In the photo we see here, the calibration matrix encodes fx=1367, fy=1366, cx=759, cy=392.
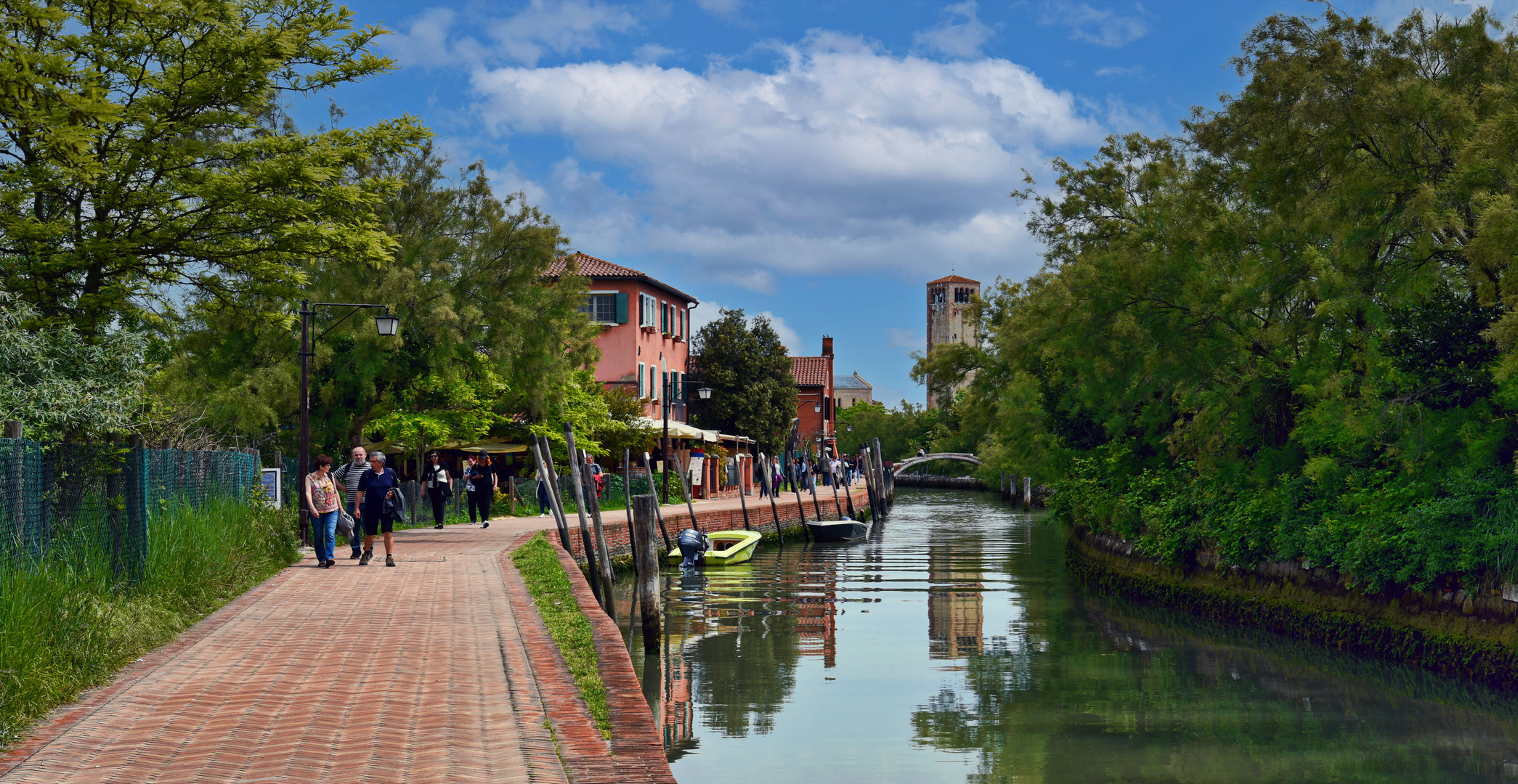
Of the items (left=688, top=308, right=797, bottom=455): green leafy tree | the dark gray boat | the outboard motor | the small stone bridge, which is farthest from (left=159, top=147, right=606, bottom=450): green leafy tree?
the small stone bridge

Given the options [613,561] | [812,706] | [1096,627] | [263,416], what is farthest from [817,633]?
[263,416]

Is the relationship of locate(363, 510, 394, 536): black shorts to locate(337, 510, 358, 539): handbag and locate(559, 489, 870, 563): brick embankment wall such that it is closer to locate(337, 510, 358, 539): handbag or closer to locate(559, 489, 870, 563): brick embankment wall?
locate(337, 510, 358, 539): handbag

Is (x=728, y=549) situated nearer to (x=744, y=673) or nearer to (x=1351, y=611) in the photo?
(x=744, y=673)

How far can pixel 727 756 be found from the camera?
471 inches

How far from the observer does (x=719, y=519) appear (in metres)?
37.7

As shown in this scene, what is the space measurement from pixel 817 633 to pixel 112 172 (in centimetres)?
1183

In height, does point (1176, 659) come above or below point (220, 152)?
below

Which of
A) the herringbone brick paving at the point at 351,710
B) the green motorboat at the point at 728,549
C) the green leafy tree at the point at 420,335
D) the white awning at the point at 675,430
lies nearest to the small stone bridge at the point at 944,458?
the white awning at the point at 675,430

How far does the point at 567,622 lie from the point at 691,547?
1939 centimetres

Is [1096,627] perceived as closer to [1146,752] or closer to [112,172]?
[1146,752]

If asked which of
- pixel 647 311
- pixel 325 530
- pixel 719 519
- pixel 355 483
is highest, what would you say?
pixel 647 311

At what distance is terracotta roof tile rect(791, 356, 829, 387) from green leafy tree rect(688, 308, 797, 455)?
30909mm

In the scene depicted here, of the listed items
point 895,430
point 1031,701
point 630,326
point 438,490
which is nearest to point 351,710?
point 1031,701

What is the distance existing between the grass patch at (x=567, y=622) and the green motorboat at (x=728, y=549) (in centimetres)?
1157
